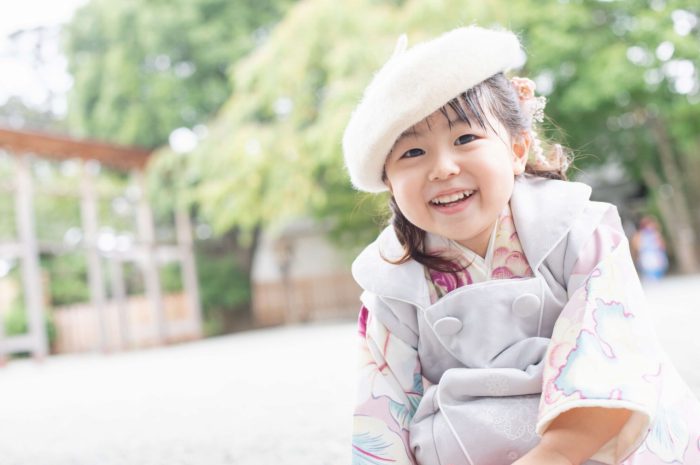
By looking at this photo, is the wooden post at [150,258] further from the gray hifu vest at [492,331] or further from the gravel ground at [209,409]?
the gray hifu vest at [492,331]

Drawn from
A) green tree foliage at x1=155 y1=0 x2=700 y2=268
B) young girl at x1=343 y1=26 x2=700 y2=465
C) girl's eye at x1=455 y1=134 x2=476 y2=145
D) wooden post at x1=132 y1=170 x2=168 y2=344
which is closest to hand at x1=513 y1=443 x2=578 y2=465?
young girl at x1=343 y1=26 x2=700 y2=465

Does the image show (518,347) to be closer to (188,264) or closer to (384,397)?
(384,397)

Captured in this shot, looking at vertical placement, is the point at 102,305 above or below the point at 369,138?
below

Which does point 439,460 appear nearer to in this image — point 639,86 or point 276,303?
point 639,86

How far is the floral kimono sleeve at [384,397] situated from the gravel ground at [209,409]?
0.95 m

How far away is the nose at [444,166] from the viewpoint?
4.28 feet

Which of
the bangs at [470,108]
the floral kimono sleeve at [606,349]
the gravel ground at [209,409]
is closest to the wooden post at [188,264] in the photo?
the gravel ground at [209,409]

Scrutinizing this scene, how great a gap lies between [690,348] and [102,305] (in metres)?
9.86

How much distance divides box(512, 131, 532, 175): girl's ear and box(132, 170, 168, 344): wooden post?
11.7 meters

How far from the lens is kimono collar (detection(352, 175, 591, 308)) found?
1.36 meters

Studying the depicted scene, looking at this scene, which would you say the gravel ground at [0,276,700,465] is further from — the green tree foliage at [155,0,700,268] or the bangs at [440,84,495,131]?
the green tree foliage at [155,0,700,268]

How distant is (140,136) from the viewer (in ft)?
45.5

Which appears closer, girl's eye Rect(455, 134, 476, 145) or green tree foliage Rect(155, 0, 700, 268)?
girl's eye Rect(455, 134, 476, 145)

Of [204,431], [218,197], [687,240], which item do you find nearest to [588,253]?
[204,431]
